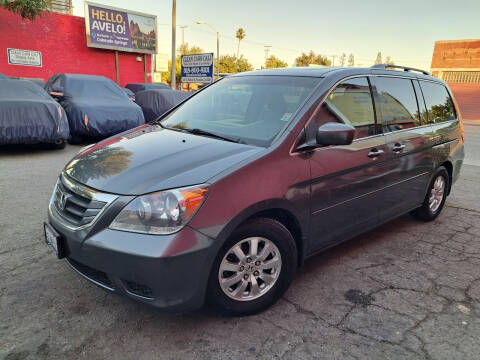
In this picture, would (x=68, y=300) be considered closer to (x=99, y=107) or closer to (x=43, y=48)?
(x=99, y=107)

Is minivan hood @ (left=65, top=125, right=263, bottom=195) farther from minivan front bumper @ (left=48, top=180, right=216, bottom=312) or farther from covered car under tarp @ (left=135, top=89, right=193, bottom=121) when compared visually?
covered car under tarp @ (left=135, top=89, right=193, bottom=121)

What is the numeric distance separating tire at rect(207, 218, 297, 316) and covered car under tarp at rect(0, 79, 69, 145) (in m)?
6.35

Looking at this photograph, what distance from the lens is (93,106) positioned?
8.60 m

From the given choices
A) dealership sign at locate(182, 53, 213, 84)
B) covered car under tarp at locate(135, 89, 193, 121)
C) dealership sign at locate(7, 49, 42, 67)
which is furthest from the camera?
dealership sign at locate(7, 49, 42, 67)

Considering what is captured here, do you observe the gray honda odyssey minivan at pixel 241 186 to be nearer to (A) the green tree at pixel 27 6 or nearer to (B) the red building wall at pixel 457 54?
(A) the green tree at pixel 27 6

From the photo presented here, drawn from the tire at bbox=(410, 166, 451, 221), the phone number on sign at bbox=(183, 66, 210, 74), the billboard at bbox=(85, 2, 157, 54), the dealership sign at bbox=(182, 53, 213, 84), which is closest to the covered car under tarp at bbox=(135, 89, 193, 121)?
the dealership sign at bbox=(182, 53, 213, 84)

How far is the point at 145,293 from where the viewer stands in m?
2.13

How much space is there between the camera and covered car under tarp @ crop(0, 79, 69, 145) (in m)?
6.96

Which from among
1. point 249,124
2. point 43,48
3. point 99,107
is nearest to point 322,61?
point 43,48

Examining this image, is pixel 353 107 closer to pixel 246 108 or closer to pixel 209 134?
pixel 246 108

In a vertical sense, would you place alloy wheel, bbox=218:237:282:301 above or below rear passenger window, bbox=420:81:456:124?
below

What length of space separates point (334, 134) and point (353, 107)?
0.71 metres

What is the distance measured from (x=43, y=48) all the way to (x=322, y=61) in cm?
6870

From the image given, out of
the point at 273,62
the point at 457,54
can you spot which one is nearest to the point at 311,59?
the point at 273,62
